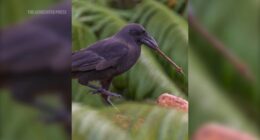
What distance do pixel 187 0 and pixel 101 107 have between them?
33.5 inches

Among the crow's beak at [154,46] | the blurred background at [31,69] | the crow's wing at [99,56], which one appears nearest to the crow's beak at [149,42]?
the crow's beak at [154,46]

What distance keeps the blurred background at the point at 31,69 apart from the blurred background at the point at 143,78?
191mm

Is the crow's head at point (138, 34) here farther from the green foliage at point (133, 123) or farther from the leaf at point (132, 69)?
the green foliage at point (133, 123)

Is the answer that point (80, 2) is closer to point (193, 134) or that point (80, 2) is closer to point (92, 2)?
point (92, 2)

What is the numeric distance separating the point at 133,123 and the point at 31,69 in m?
0.73

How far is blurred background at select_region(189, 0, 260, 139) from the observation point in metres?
2.93

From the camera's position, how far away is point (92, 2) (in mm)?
2990

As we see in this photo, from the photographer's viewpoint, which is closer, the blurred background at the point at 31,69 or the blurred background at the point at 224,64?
the blurred background at the point at 31,69

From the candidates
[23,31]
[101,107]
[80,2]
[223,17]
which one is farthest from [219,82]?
[23,31]

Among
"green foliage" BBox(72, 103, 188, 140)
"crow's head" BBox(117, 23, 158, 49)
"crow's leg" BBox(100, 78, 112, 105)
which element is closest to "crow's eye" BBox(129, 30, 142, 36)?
"crow's head" BBox(117, 23, 158, 49)

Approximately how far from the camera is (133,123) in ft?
10.1

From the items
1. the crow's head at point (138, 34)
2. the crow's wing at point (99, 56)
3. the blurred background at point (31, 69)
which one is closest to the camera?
the blurred background at point (31, 69)

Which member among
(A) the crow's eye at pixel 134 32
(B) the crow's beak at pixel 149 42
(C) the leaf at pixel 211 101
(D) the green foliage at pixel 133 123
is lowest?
(D) the green foliage at pixel 133 123

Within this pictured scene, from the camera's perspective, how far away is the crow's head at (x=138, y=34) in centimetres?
303
